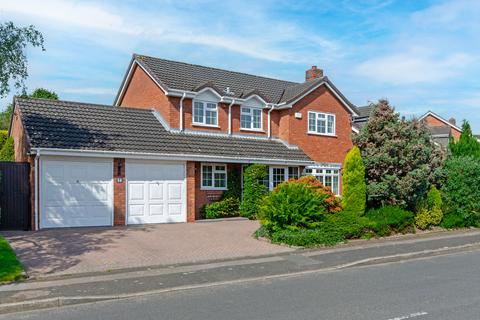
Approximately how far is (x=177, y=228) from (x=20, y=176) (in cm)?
567

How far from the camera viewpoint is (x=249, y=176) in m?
20.7

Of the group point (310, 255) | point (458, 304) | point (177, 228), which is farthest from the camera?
point (177, 228)

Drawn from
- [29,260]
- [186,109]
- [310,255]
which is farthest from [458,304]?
[186,109]

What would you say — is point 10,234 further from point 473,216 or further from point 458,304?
point 473,216

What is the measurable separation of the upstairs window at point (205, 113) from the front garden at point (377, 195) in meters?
→ 3.17

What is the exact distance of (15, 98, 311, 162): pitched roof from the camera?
1673cm

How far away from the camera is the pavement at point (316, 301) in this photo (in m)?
7.30

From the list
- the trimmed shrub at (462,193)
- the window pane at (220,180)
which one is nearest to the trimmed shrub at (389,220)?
the trimmed shrub at (462,193)

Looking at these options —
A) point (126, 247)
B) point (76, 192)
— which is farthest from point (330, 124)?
point (126, 247)

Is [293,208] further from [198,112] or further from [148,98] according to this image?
[148,98]

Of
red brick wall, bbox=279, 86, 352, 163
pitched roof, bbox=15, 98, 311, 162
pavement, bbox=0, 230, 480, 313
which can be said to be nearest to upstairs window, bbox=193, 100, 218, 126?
pitched roof, bbox=15, 98, 311, 162

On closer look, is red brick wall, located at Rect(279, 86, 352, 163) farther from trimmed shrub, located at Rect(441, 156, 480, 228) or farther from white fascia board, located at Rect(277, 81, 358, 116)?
trimmed shrub, located at Rect(441, 156, 480, 228)

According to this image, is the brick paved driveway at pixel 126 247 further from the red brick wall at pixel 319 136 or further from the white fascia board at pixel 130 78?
the red brick wall at pixel 319 136

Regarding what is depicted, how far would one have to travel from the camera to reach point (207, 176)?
810 inches
